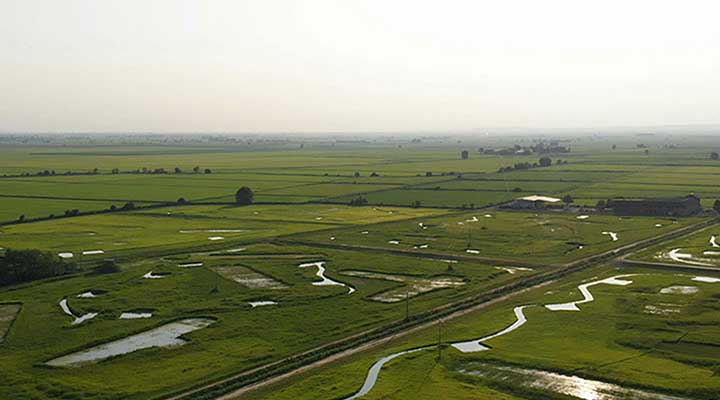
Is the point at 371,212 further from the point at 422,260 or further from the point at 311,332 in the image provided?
the point at 311,332

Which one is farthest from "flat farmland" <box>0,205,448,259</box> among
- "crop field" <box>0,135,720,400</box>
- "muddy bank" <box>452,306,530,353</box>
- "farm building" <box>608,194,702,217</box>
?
"muddy bank" <box>452,306,530,353</box>

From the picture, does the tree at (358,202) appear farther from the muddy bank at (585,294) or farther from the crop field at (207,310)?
the muddy bank at (585,294)

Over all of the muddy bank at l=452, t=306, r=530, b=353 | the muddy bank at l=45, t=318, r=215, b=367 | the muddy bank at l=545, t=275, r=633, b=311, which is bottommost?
the muddy bank at l=45, t=318, r=215, b=367

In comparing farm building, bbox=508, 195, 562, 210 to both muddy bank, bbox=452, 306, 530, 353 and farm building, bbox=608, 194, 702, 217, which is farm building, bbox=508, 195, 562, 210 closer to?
farm building, bbox=608, 194, 702, 217

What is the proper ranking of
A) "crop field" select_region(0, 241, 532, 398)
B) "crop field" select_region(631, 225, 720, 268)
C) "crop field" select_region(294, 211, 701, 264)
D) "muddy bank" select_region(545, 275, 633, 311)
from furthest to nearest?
"crop field" select_region(294, 211, 701, 264), "crop field" select_region(631, 225, 720, 268), "muddy bank" select_region(545, 275, 633, 311), "crop field" select_region(0, 241, 532, 398)

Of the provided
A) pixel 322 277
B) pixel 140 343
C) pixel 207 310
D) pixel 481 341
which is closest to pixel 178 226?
pixel 322 277

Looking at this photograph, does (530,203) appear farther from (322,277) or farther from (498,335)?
(498,335)

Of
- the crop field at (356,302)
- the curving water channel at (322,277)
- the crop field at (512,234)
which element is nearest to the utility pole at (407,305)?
the crop field at (356,302)
